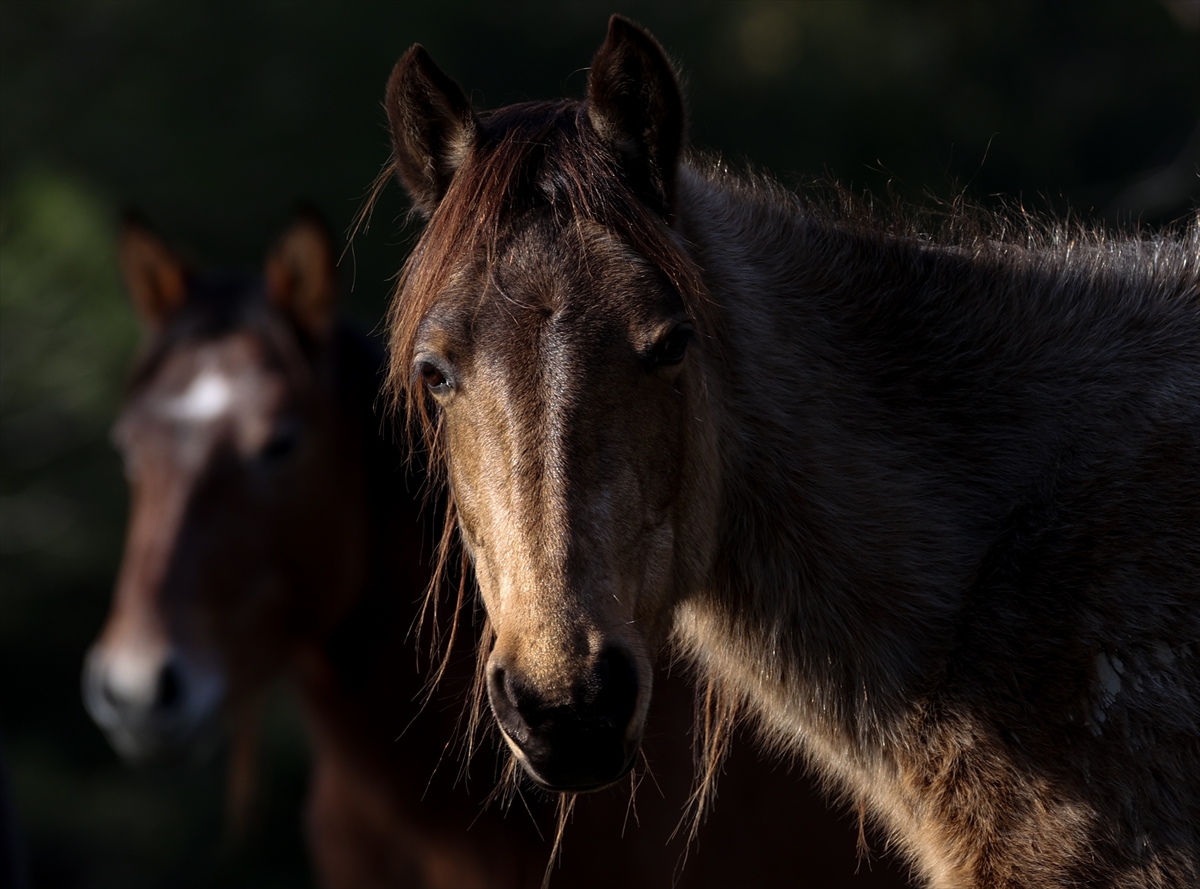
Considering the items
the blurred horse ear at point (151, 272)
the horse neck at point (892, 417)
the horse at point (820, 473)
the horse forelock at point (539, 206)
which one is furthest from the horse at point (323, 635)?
the horse forelock at point (539, 206)

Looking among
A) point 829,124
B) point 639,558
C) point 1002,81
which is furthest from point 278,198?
point 639,558

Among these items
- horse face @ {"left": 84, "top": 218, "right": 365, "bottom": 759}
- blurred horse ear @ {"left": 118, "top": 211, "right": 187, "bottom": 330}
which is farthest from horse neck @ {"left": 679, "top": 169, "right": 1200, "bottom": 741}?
blurred horse ear @ {"left": 118, "top": 211, "right": 187, "bottom": 330}

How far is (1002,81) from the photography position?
1123cm

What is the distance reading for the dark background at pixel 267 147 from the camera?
7.65m

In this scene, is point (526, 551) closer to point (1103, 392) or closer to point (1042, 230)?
point (1103, 392)

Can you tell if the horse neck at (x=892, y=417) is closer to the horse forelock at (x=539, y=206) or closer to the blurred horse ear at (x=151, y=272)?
the horse forelock at (x=539, y=206)

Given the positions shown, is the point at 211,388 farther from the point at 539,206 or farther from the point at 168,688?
the point at 539,206

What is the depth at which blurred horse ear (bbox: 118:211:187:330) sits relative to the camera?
397 cm

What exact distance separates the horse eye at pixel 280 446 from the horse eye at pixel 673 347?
1.79 metres

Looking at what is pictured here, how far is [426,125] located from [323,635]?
1.83 meters

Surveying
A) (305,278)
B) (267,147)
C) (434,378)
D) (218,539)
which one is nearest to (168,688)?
(218,539)

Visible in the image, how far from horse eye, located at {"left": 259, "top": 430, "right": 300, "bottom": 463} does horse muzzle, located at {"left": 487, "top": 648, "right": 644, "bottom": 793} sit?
1829mm

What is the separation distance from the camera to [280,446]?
11.6 feet

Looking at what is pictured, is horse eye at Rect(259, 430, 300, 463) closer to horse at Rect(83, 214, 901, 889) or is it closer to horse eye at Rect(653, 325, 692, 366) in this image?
horse at Rect(83, 214, 901, 889)
